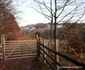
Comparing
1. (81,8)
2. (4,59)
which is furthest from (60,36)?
(4,59)

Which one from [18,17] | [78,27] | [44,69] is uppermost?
[18,17]

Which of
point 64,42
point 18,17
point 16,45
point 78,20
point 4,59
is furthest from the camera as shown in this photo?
point 18,17

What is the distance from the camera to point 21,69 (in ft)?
22.2

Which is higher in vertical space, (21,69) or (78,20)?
(78,20)

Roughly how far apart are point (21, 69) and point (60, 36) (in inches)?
335

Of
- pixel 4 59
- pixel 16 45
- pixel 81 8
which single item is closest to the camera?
pixel 4 59

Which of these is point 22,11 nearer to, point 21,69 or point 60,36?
point 60,36

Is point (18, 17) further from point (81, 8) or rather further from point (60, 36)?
point (81, 8)

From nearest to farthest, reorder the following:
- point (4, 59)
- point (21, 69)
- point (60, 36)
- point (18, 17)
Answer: point (21, 69) < point (4, 59) < point (60, 36) < point (18, 17)

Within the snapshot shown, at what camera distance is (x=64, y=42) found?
1377 cm

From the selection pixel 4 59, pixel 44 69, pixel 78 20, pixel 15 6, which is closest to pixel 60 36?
pixel 78 20

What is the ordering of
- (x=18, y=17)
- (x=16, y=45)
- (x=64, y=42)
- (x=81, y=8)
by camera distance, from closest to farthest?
1. (x=16, y=45)
2. (x=81, y=8)
3. (x=64, y=42)
4. (x=18, y=17)

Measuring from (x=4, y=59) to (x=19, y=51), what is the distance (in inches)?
68.7

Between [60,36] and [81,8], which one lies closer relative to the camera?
[81,8]
